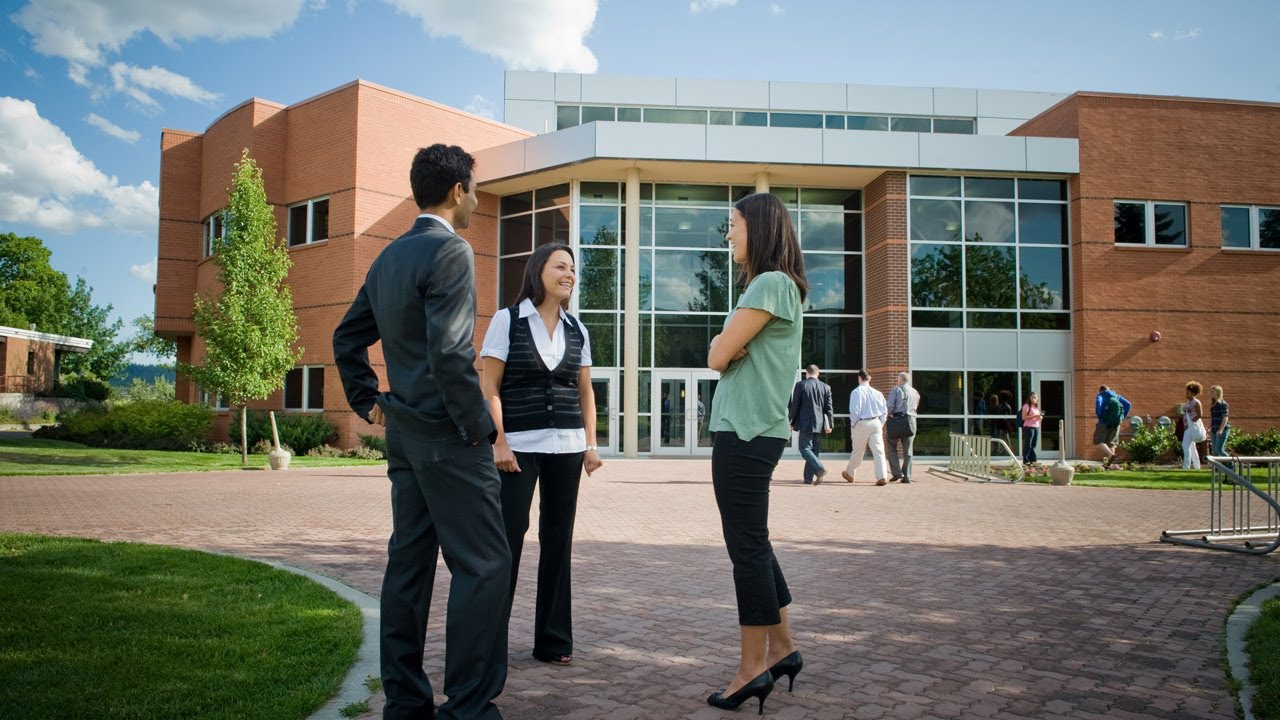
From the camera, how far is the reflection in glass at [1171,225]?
21562 millimetres

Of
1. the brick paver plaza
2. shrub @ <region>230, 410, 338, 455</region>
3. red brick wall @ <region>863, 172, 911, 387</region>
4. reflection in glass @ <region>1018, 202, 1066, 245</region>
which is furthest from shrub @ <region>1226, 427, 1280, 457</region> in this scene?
shrub @ <region>230, 410, 338, 455</region>

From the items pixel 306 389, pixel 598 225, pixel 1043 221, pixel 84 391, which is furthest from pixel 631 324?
pixel 84 391

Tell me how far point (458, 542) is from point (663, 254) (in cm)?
2052

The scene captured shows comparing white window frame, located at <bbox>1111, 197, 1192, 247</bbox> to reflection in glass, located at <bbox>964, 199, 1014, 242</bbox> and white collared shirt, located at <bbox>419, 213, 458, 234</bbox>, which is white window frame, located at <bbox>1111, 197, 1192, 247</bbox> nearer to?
reflection in glass, located at <bbox>964, 199, 1014, 242</bbox>

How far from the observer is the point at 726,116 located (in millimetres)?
32969

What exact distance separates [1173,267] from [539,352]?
22612mm

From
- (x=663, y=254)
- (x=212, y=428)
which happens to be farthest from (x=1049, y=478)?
(x=212, y=428)

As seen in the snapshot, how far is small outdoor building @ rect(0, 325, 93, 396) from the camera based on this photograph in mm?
43562

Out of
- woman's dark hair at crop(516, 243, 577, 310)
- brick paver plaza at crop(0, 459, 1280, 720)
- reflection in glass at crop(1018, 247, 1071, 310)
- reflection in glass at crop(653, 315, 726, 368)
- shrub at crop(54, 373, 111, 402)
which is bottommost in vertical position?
brick paver plaza at crop(0, 459, 1280, 720)

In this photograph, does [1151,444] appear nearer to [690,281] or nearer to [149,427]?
[690,281]

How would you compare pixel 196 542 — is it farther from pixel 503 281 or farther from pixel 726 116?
pixel 726 116

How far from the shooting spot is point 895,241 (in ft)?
71.4

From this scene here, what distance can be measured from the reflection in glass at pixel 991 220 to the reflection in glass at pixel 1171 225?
3645mm

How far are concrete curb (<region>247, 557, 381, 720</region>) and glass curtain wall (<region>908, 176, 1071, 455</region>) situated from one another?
18297 millimetres
